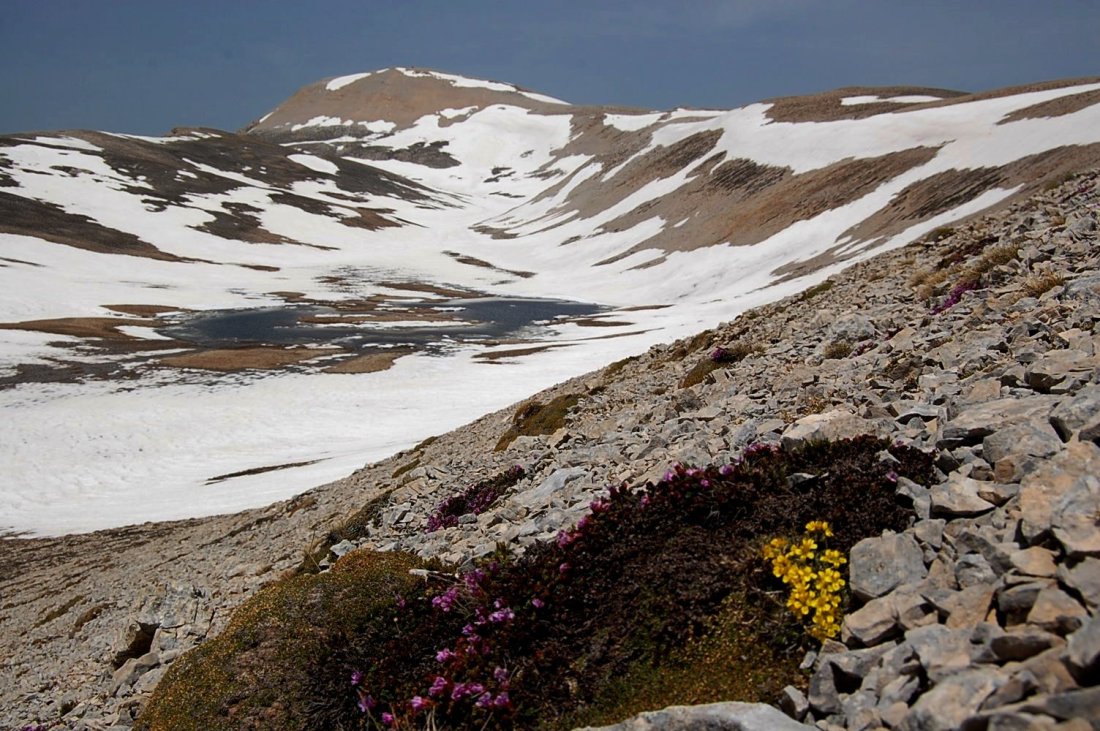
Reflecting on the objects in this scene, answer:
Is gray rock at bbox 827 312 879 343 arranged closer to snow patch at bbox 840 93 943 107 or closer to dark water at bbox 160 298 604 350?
dark water at bbox 160 298 604 350

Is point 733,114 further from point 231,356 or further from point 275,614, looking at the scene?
point 275,614

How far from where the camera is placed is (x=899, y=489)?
215 inches

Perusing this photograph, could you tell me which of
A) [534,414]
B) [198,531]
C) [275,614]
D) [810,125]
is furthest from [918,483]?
[810,125]

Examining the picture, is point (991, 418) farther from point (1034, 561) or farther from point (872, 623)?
point (872, 623)

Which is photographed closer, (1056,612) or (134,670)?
(1056,612)

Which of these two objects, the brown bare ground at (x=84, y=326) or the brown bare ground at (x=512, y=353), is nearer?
the brown bare ground at (x=512, y=353)

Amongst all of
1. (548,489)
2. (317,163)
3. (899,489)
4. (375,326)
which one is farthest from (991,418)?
(317,163)

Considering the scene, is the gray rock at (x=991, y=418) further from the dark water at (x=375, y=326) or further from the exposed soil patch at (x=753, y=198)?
the exposed soil patch at (x=753, y=198)

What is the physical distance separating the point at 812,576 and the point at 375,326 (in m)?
69.6

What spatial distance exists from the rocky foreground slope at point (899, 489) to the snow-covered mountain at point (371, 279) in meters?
13.7

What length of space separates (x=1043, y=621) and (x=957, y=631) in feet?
1.52

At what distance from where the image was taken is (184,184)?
148 metres

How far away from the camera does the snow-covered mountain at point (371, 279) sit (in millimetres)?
38656

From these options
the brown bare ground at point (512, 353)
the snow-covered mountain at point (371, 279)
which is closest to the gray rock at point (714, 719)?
the snow-covered mountain at point (371, 279)
